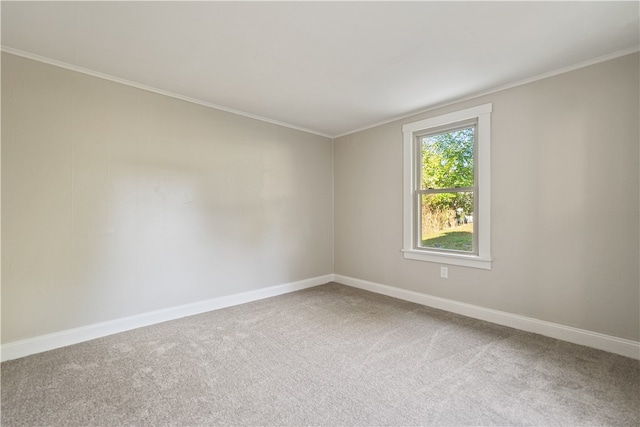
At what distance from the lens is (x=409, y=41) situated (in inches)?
83.0

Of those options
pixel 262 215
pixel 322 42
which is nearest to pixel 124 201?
pixel 262 215

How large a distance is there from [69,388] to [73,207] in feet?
4.72

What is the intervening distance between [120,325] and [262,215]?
6.16 feet

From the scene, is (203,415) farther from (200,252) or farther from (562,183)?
(562,183)

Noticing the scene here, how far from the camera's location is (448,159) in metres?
3.42

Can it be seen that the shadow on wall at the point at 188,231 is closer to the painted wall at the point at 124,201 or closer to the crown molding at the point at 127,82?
the painted wall at the point at 124,201

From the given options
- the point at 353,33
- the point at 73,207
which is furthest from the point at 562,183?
the point at 73,207

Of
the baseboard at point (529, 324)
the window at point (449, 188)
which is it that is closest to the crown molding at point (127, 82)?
the window at point (449, 188)

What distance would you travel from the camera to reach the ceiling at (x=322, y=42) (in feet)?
5.90

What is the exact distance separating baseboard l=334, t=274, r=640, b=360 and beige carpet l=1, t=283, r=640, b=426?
109mm

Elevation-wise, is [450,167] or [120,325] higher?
[450,167]

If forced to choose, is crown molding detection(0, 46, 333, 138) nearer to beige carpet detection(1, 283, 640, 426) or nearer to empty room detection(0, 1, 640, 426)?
empty room detection(0, 1, 640, 426)

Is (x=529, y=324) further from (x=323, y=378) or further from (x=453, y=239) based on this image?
(x=323, y=378)

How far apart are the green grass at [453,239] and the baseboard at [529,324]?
62 cm
